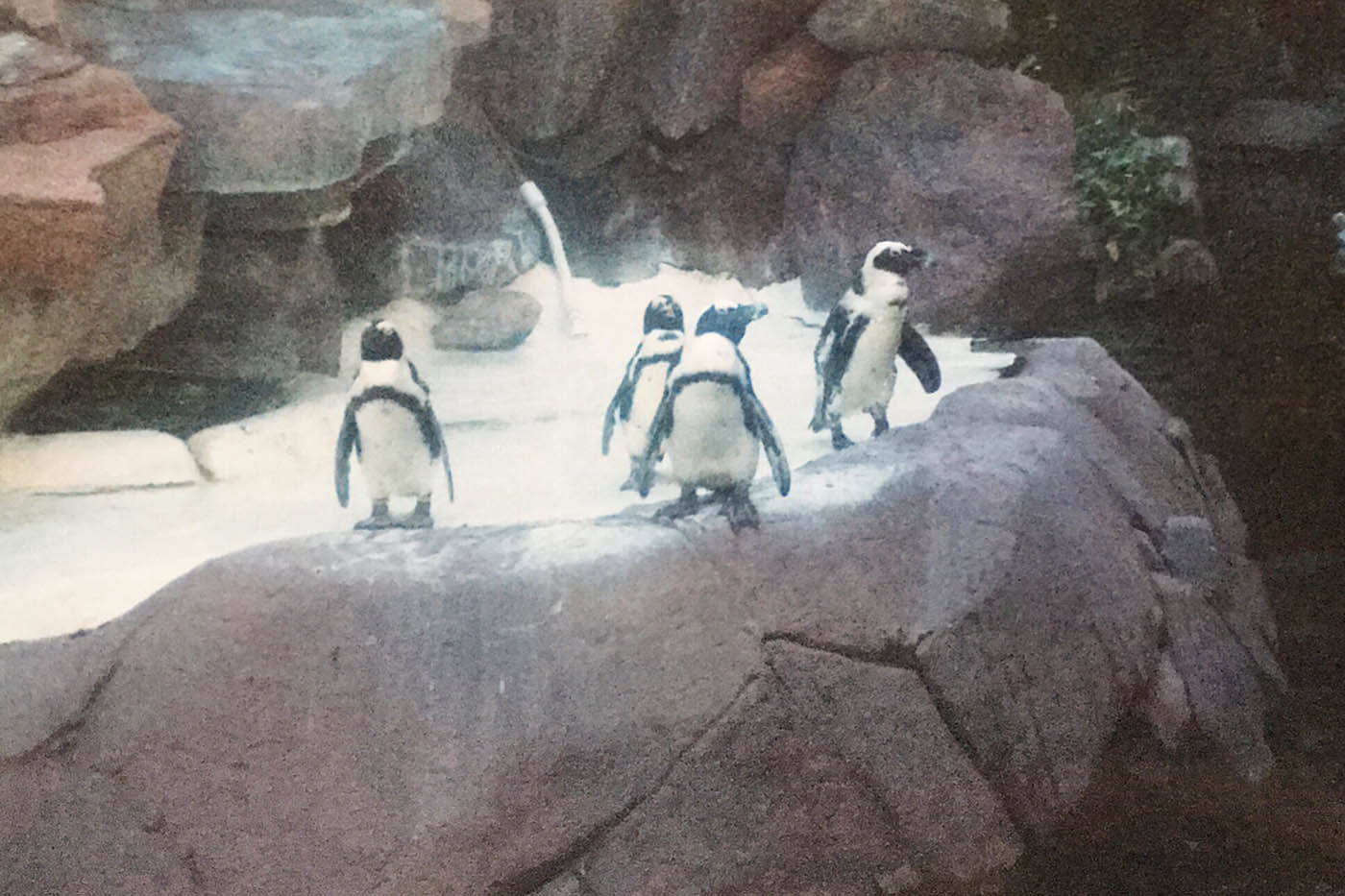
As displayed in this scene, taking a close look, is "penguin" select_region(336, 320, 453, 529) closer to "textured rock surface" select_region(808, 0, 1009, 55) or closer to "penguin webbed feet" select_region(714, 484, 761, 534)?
"penguin webbed feet" select_region(714, 484, 761, 534)

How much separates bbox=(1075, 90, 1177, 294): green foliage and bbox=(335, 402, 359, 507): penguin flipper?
2.80 meters

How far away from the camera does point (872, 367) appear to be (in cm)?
294

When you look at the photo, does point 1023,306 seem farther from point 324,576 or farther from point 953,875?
point 324,576

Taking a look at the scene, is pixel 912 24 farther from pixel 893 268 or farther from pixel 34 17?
pixel 34 17

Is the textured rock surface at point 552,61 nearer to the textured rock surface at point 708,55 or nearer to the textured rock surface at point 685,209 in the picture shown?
the textured rock surface at point 708,55

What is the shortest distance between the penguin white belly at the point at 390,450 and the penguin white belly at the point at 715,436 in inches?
26.1

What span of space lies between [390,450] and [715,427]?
2.60 feet

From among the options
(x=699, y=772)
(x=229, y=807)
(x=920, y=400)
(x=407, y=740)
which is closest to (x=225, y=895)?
(x=229, y=807)

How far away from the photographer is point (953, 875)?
2031 mm

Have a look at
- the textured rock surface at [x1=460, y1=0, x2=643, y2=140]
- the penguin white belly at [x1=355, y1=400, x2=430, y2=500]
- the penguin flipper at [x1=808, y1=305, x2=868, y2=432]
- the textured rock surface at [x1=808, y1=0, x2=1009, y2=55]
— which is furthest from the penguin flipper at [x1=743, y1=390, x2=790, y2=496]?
the textured rock surface at [x1=460, y1=0, x2=643, y2=140]

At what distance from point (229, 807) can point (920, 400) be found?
7.39 ft

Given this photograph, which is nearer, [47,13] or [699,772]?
[699,772]

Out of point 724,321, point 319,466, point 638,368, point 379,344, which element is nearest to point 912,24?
point 638,368

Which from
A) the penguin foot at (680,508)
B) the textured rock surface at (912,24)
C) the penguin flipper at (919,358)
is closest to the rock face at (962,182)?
the textured rock surface at (912,24)
